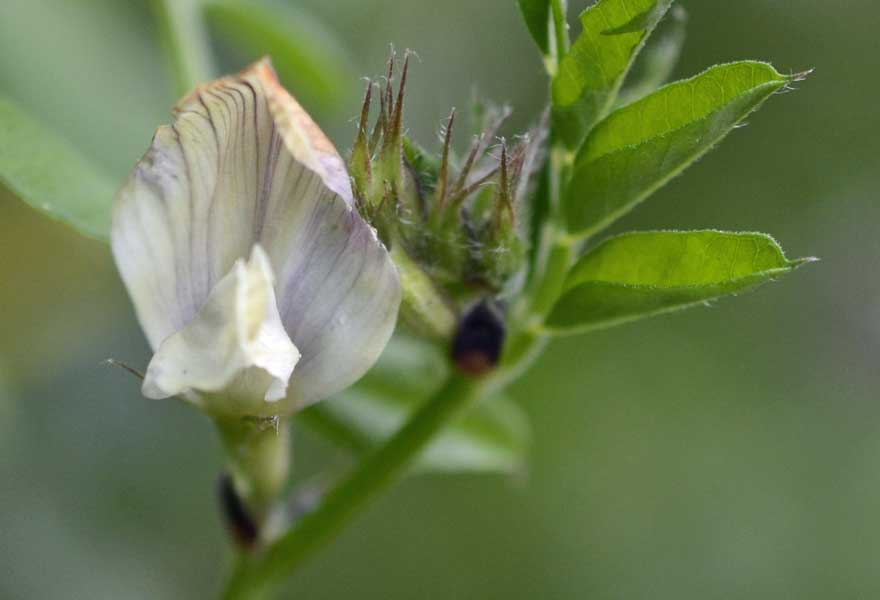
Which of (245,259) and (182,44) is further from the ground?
(182,44)

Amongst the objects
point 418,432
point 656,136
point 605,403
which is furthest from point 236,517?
point 605,403

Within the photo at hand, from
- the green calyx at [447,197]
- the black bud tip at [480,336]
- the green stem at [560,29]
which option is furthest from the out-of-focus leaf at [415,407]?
the green stem at [560,29]

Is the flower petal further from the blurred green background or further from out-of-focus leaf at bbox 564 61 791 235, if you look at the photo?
the blurred green background

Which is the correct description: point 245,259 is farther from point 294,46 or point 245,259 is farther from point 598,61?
point 294,46

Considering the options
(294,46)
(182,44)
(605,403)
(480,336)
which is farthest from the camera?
(605,403)

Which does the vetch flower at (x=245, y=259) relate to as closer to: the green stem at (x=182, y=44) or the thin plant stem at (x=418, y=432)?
the thin plant stem at (x=418, y=432)

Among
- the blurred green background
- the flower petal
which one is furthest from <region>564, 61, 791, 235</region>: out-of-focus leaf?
the blurred green background
